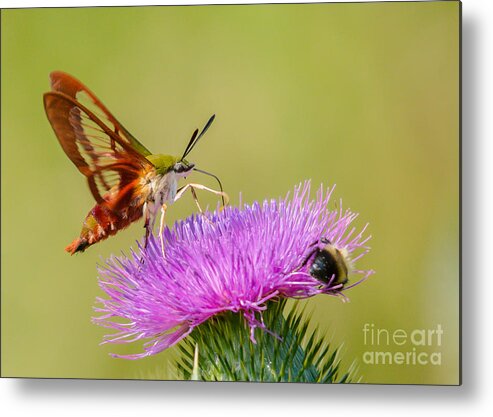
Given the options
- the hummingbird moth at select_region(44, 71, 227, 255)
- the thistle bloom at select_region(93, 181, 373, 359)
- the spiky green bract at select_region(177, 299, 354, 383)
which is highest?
the hummingbird moth at select_region(44, 71, 227, 255)

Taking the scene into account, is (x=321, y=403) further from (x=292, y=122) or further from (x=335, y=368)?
(x=292, y=122)

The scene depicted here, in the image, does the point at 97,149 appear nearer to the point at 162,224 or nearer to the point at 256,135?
the point at 162,224

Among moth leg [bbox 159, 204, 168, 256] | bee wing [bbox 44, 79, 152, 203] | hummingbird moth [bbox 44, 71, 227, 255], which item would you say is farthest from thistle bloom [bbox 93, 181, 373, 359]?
bee wing [bbox 44, 79, 152, 203]

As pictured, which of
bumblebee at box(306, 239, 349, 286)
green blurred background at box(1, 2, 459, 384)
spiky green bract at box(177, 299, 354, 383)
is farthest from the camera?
green blurred background at box(1, 2, 459, 384)

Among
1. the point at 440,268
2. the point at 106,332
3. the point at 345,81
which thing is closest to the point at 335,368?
the point at 440,268

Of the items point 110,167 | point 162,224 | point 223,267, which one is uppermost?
point 110,167

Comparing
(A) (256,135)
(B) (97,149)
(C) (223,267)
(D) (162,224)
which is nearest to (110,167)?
(B) (97,149)

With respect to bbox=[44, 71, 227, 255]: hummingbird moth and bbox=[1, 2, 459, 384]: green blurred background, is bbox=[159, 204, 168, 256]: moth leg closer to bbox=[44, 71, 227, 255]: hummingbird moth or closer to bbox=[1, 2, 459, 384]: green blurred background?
bbox=[44, 71, 227, 255]: hummingbird moth
